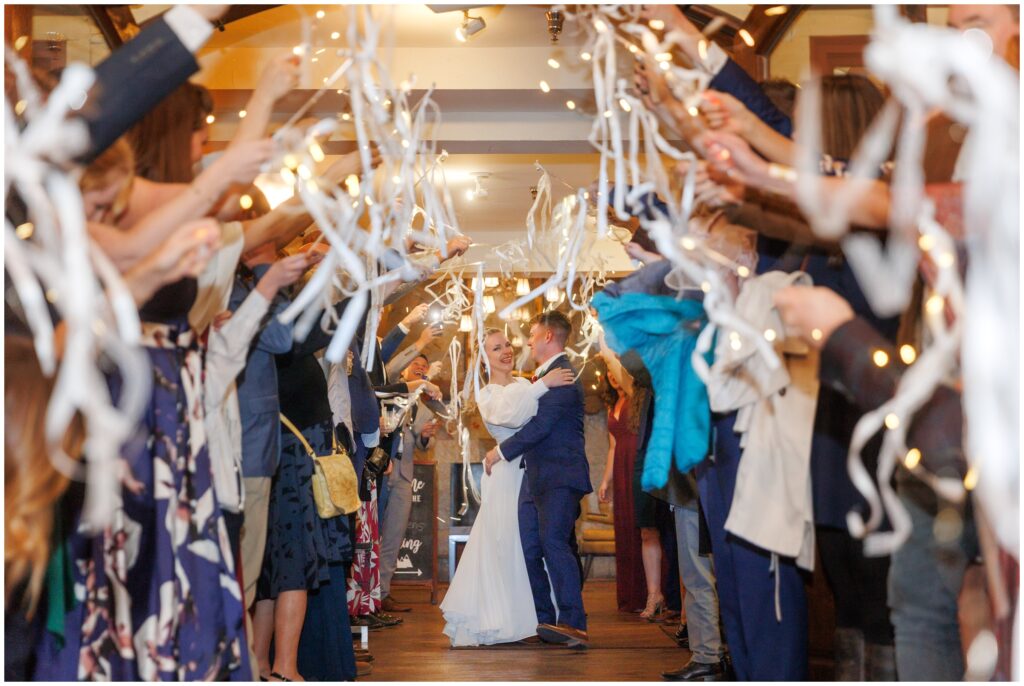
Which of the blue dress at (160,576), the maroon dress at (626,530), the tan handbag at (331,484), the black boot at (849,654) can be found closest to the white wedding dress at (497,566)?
the maroon dress at (626,530)

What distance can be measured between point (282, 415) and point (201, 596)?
1363mm

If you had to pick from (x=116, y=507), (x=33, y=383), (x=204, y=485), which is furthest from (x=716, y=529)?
(x=33, y=383)

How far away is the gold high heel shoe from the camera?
20.7ft

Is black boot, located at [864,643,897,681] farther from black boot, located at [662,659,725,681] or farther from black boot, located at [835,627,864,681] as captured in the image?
black boot, located at [662,659,725,681]

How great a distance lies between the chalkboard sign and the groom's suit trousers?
2.26m

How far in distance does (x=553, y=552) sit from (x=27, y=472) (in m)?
3.50

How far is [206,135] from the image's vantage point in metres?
2.61

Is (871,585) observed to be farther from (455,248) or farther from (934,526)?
(455,248)

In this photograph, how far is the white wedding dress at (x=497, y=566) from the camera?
5195 mm

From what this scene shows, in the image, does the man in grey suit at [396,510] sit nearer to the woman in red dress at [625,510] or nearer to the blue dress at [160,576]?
the woman in red dress at [625,510]

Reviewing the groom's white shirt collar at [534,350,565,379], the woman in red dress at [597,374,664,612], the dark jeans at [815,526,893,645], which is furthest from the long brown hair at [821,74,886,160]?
the woman in red dress at [597,374,664,612]

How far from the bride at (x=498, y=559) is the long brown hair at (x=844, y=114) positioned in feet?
9.63

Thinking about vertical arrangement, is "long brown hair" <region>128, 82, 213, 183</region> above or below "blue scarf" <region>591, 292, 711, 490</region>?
above

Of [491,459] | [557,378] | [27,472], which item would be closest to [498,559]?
[491,459]
